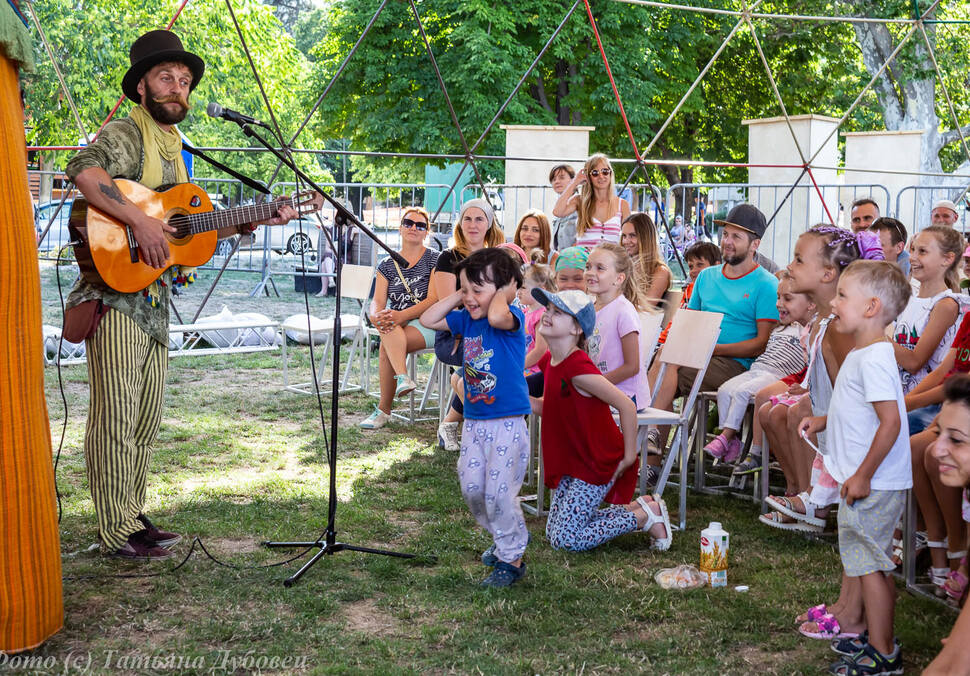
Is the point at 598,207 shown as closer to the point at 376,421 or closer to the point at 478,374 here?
the point at 376,421

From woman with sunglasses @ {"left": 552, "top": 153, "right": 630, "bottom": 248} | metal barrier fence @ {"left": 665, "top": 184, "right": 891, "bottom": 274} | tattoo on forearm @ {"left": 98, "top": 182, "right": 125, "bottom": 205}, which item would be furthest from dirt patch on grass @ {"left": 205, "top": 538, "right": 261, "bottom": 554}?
metal barrier fence @ {"left": 665, "top": 184, "right": 891, "bottom": 274}

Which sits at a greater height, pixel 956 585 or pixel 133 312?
pixel 133 312

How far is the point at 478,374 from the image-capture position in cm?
383

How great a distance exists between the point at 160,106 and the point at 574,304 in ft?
6.18

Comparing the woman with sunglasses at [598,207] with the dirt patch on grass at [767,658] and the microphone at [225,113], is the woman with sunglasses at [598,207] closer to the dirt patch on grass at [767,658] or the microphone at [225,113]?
the microphone at [225,113]

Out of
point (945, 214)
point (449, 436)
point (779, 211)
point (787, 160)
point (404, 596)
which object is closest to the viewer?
point (404, 596)

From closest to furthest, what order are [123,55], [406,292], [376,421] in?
[376,421], [406,292], [123,55]

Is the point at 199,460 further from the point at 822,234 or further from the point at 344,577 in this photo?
the point at 822,234

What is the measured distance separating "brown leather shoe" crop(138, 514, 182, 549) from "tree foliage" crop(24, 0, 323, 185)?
44.5 ft

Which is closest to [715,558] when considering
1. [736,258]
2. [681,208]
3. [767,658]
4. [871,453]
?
[767,658]

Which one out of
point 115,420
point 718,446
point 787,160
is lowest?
point 718,446

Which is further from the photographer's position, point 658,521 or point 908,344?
point 908,344

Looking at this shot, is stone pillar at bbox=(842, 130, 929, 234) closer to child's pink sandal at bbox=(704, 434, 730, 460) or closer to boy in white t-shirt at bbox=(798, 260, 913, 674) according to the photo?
child's pink sandal at bbox=(704, 434, 730, 460)

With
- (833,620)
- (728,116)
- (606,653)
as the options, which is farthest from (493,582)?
(728,116)
